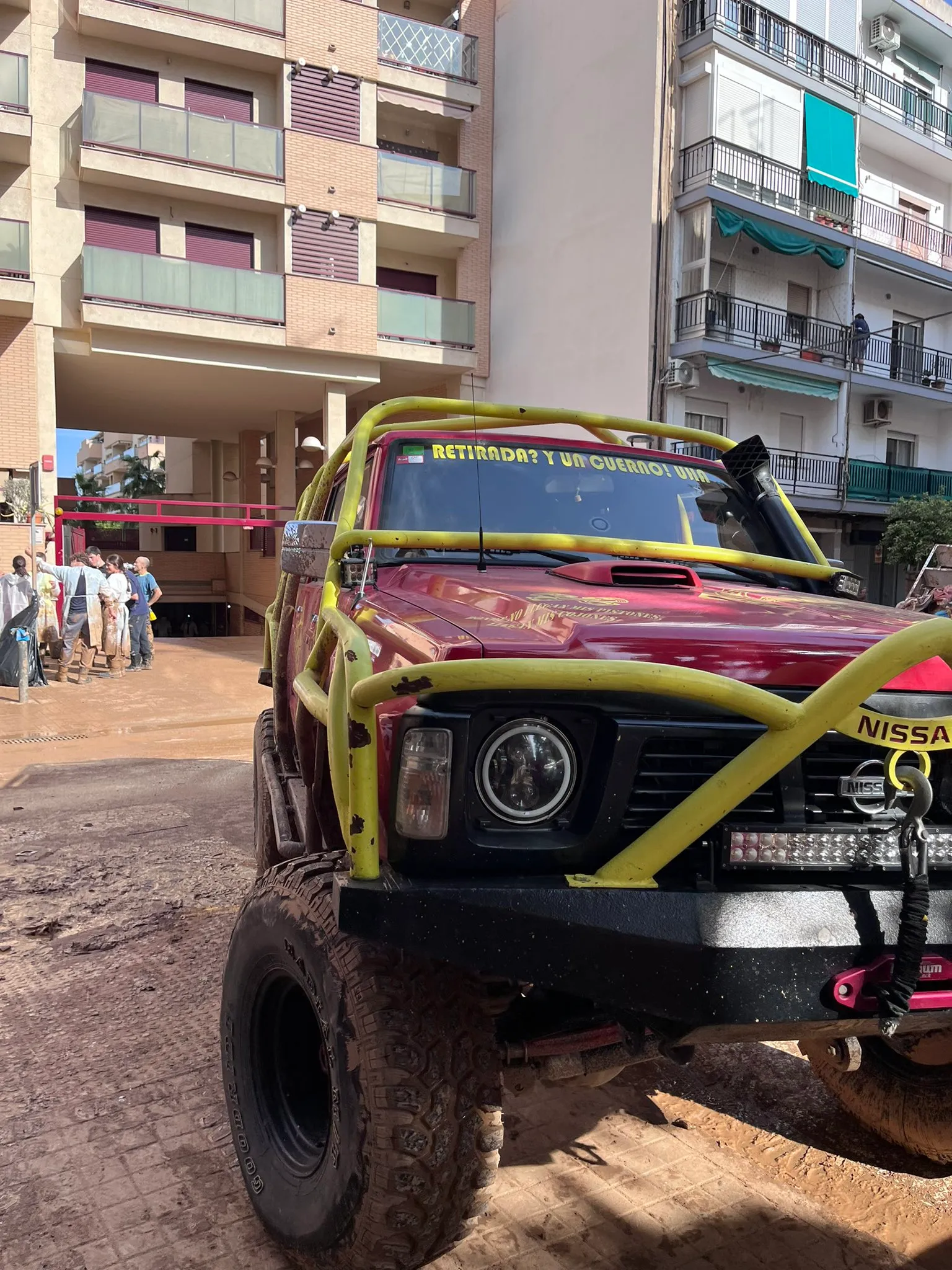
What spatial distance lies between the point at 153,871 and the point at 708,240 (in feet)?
57.4

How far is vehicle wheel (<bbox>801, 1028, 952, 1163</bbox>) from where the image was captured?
2.51m

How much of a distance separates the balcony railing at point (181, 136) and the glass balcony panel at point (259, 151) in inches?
0.5

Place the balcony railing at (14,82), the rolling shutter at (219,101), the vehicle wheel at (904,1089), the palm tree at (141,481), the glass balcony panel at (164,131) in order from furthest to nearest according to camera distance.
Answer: the palm tree at (141,481), the rolling shutter at (219,101), the glass balcony panel at (164,131), the balcony railing at (14,82), the vehicle wheel at (904,1089)

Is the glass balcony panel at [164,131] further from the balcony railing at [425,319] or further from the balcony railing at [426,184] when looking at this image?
the balcony railing at [425,319]

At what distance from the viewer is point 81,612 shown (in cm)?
1362

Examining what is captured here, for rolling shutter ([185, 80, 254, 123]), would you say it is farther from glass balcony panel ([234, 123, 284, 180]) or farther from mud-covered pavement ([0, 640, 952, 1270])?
mud-covered pavement ([0, 640, 952, 1270])

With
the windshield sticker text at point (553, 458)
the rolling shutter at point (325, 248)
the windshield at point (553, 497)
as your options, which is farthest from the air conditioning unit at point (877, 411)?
the windshield sticker text at point (553, 458)

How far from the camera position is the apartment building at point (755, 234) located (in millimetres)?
18781

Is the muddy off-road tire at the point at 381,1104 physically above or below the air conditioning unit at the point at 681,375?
below

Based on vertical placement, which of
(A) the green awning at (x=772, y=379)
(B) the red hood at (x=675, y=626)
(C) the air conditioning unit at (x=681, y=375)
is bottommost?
(B) the red hood at (x=675, y=626)

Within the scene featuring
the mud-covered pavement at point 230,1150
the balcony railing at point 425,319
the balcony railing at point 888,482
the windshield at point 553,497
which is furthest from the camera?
the balcony railing at point 888,482

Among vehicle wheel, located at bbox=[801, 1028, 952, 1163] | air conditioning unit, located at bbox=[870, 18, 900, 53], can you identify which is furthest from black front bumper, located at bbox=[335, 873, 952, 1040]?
air conditioning unit, located at bbox=[870, 18, 900, 53]

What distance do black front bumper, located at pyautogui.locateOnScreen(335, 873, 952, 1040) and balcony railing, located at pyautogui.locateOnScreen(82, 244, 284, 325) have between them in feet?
58.9

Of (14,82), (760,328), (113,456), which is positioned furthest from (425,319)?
(113,456)
